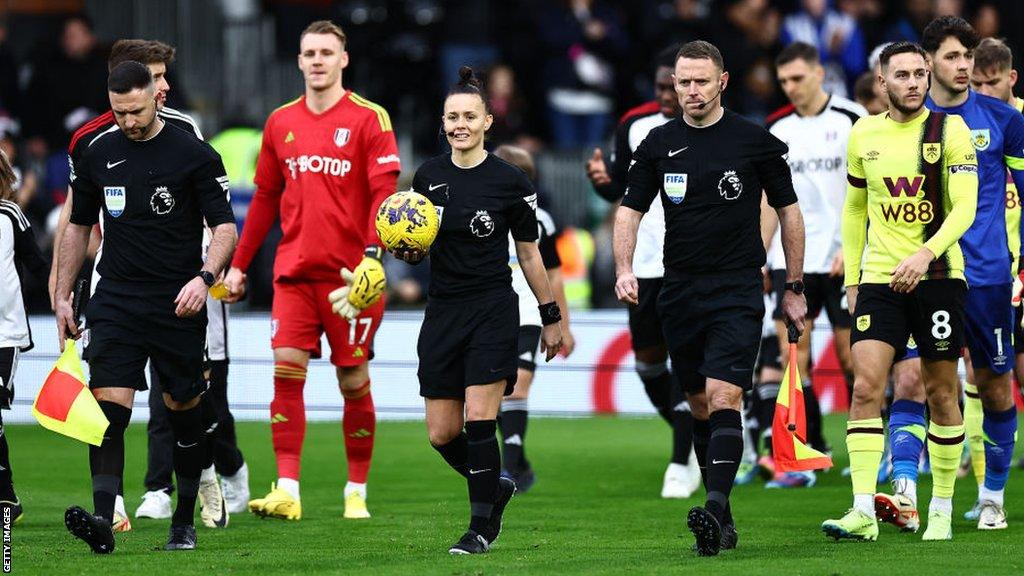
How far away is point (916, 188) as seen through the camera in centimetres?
877

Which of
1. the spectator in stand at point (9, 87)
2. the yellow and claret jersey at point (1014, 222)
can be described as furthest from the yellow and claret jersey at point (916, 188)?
the spectator in stand at point (9, 87)

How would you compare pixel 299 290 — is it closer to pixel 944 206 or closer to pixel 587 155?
pixel 944 206

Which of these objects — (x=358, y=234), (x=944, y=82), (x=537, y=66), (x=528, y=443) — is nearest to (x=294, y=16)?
(x=537, y=66)

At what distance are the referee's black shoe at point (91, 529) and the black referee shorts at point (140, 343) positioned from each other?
72cm

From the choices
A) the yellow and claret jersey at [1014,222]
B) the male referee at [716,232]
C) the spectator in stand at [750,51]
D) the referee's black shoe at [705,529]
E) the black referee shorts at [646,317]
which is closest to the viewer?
the referee's black shoe at [705,529]

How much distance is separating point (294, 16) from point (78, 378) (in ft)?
48.3

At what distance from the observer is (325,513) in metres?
10.7

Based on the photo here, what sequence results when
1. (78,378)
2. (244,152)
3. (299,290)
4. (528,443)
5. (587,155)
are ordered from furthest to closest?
(587,155), (244,152), (528,443), (299,290), (78,378)

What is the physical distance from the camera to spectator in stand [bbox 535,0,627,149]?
20953 millimetres

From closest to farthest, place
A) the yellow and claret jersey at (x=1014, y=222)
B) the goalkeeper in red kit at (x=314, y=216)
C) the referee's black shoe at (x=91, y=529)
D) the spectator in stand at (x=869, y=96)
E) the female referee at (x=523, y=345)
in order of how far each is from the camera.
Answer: the referee's black shoe at (x=91, y=529) → the yellow and claret jersey at (x=1014, y=222) → the goalkeeper in red kit at (x=314, y=216) → the female referee at (x=523, y=345) → the spectator in stand at (x=869, y=96)

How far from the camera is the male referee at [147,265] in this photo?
28.4ft

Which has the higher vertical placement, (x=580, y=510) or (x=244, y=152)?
(x=244, y=152)

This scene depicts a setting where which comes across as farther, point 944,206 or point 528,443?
point 528,443

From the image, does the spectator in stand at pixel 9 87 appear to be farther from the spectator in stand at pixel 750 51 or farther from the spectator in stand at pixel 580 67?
the spectator in stand at pixel 750 51
